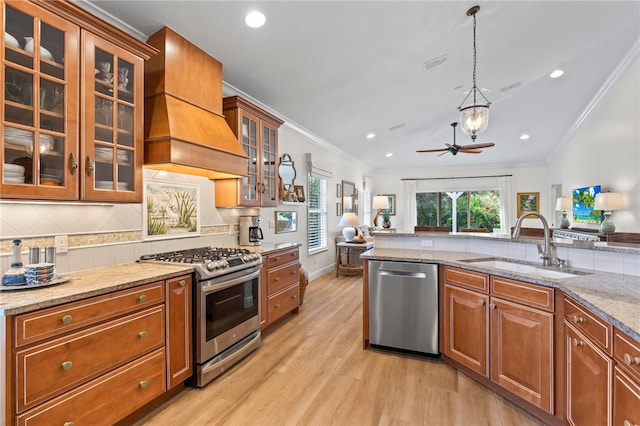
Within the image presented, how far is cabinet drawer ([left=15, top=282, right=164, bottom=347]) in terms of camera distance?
1399 millimetres

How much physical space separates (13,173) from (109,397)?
132 centimetres

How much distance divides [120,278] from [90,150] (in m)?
0.82

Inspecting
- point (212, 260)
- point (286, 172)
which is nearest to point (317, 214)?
point (286, 172)

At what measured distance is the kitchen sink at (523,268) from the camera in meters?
2.12

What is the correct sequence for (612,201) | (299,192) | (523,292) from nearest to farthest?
(523,292) → (612,201) → (299,192)

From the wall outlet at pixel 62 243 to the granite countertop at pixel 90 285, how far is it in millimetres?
171

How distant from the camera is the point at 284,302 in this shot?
11.8ft

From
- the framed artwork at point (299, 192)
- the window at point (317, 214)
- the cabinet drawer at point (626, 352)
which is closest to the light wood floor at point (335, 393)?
the cabinet drawer at point (626, 352)

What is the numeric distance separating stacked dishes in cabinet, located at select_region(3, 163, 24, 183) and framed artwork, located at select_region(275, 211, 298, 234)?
3165 millimetres

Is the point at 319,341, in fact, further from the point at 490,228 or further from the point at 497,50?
the point at 490,228

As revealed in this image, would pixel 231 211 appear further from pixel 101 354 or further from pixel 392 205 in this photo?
pixel 392 205

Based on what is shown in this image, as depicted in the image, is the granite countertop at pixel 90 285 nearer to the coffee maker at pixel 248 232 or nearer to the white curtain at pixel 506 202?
the coffee maker at pixel 248 232

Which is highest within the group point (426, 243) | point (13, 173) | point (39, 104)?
point (39, 104)

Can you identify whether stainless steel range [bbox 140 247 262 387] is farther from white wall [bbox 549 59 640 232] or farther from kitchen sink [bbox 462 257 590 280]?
white wall [bbox 549 59 640 232]
